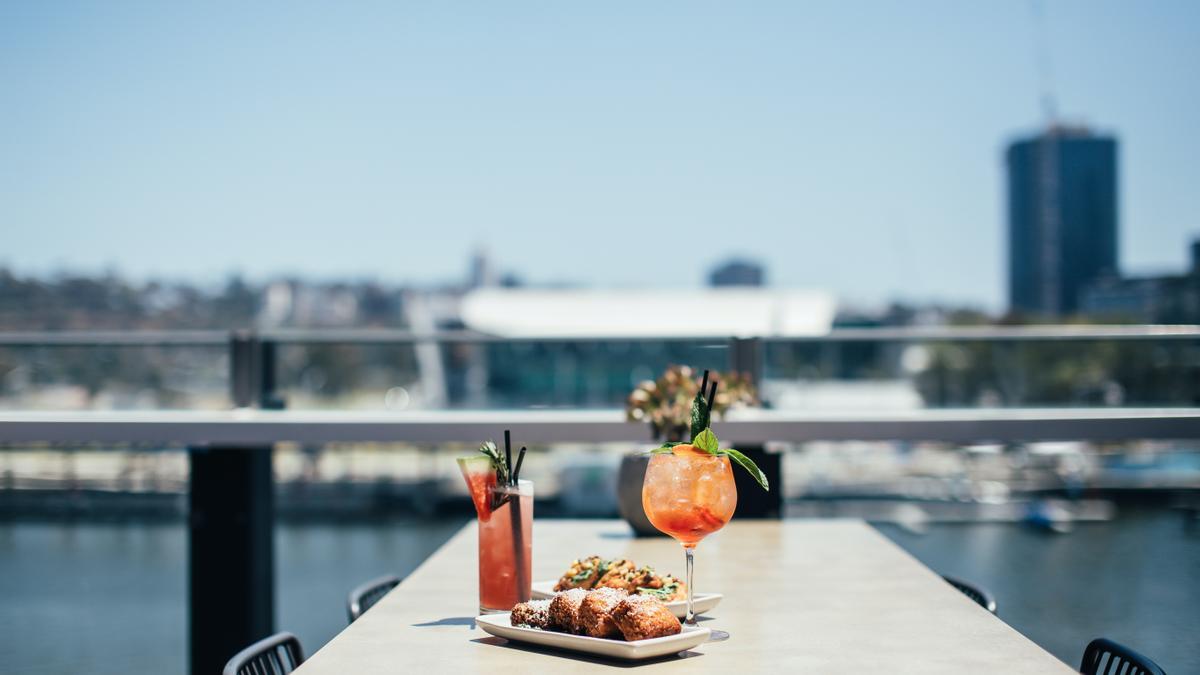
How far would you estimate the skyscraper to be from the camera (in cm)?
3375

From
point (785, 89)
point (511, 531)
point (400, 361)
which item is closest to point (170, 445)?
point (511, 531)

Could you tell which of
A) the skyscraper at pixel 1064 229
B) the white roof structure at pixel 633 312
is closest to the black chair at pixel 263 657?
the white roof structure at pixel 633 312

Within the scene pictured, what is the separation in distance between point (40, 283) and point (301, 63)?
610 inches

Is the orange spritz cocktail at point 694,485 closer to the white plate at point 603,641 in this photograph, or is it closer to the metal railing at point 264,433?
the white plate at point 603,641

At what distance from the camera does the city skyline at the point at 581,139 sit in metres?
33.3

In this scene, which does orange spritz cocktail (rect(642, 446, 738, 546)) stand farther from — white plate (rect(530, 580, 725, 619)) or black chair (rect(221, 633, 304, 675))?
black chair (rect(221, 633, 304, 675))

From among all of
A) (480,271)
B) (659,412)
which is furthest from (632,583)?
(480,271)

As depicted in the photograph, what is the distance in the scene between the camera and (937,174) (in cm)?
5347

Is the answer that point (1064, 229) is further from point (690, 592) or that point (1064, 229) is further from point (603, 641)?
point (603, 641)

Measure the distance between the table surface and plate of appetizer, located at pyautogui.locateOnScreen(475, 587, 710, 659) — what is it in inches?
0.6

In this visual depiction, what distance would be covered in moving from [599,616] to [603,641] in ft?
0.11

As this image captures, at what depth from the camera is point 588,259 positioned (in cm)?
5625

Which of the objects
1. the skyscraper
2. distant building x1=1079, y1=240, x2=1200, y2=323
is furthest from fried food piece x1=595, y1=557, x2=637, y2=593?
the skyscraper

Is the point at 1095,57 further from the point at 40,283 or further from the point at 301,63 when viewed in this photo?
the point at 40,283
